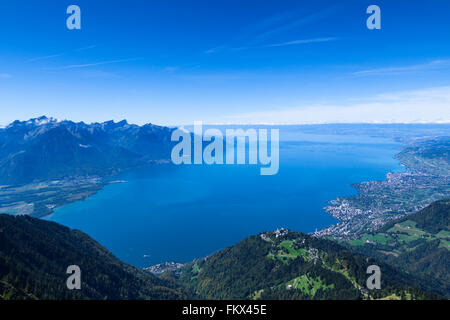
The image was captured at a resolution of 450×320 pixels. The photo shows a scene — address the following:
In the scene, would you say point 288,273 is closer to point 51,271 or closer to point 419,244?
point 51,271

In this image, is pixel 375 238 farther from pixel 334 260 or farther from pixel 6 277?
pixel 6 277

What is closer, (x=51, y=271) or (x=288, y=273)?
(x=51, y=271)

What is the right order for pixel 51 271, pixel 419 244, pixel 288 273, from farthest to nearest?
pixel 419 244
pixel 288 273
pixel 51 271

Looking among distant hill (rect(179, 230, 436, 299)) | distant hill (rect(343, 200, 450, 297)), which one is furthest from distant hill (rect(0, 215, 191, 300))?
distant hill (rect(343, 200, 450, 297))

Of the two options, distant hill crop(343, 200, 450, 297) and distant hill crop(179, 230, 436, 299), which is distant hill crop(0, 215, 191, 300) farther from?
distant hill crop(343, 200, 450, 297)

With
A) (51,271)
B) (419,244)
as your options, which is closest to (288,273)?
(51,271)
